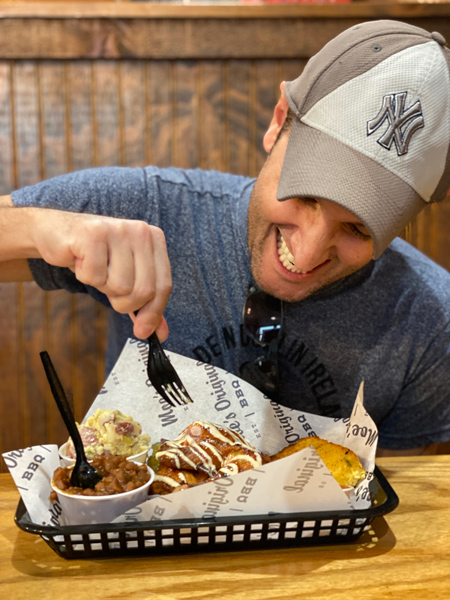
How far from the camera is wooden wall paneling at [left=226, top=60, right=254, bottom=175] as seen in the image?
8.41 ft

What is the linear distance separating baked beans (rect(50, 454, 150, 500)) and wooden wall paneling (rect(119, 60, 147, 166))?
5.82 feet

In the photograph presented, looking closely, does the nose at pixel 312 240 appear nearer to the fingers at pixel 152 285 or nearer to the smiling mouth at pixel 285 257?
the smiling mouth at pixel 285 257

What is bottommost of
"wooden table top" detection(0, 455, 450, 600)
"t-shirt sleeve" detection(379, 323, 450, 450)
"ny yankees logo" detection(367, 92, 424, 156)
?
"t-shirt sleeve" detection(379, 323, 450, 450)

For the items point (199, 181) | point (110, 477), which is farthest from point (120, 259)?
point (199, 181)

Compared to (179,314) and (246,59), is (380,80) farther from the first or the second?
(246,59)

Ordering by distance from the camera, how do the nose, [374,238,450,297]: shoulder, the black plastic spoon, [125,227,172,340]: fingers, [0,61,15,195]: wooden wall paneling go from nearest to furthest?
the black plastic spoon < [125,227,172,340]: fingers < the nose < [374,238,450,297]: shoulder < [0,61,15,195]: wooden wall paneling

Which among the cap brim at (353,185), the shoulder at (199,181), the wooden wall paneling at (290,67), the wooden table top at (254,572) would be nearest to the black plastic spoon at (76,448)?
the wooden table top at (254,572)

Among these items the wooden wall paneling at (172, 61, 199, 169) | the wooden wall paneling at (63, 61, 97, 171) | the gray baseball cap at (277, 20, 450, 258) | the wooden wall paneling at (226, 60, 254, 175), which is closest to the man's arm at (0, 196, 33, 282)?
the gray baseball cap at (277, 20, 450, 258)

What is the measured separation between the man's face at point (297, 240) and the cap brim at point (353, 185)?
53 millimetres

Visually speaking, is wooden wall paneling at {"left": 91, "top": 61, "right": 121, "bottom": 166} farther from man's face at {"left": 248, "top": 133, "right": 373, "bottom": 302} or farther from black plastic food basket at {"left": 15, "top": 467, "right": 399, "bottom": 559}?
black plastic food basket at {"left": 15, "top": 467, "right": 399, "bottom": 559}

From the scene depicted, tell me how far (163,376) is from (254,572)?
1.34 ft

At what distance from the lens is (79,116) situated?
8.28 feet

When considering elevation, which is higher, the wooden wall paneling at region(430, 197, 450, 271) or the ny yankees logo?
the ny yankees logo

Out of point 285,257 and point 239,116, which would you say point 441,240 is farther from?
point 285,257
